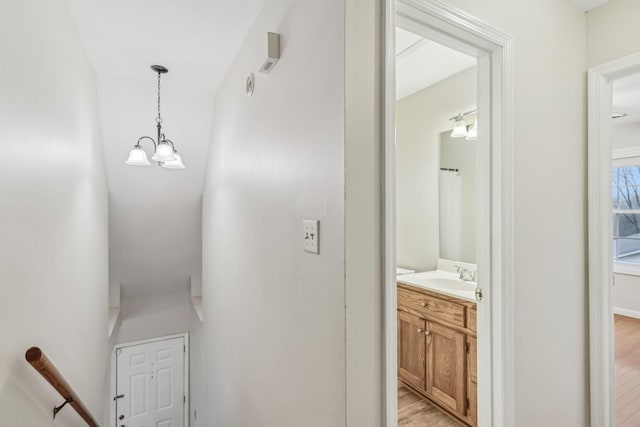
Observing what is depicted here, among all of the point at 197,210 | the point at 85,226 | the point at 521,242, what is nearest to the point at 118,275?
the point at 197,210

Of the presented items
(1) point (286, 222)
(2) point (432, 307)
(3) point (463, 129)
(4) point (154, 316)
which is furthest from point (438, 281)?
(4) point (154, 316)

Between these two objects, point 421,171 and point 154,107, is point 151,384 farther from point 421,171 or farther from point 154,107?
point 421,171

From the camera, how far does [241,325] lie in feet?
6.83

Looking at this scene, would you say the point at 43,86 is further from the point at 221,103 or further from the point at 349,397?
the point at 349,397

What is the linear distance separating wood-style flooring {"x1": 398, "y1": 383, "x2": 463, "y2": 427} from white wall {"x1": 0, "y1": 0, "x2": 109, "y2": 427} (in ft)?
6.94

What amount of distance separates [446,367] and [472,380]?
20cm

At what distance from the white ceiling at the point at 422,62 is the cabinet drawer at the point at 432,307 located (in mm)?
1756

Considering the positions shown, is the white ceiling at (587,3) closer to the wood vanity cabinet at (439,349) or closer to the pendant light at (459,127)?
the pendant light at (459,127)

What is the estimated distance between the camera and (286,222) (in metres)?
1.37

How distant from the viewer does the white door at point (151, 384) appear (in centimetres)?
426

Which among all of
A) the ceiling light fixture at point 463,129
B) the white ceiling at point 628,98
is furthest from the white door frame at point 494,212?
the white ceiling at point 628,98

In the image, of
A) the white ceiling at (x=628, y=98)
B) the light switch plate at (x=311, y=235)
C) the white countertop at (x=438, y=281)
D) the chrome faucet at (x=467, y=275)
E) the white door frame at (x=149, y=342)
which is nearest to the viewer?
the light switch plate at (x=311, y=235)

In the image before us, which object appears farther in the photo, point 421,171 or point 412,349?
point 421,171

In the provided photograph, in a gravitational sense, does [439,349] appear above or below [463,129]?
below
